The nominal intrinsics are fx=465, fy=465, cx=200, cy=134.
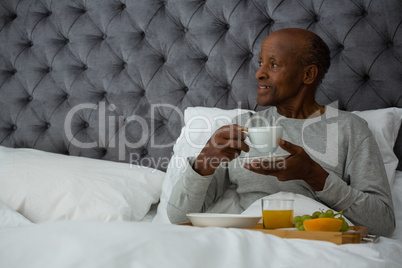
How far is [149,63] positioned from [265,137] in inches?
39.0

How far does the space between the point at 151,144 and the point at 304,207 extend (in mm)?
869

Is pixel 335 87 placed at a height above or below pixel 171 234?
above

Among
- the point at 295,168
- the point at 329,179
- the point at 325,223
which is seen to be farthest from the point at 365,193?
the point at 325,223

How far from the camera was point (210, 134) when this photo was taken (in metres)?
1.71

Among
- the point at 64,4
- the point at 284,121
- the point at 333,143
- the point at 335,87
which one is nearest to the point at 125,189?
the point at 284,121

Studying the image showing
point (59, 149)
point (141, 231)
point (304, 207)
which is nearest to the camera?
point (141, 231)

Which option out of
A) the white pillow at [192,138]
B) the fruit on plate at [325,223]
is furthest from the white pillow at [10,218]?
the fruit on plate at [325,223]

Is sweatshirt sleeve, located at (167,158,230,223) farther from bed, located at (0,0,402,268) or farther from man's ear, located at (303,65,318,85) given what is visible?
man's ear, located at (303,65,318,85)

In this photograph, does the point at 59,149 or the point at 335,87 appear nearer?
the point at 335,87

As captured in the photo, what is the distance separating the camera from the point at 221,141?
130 cm

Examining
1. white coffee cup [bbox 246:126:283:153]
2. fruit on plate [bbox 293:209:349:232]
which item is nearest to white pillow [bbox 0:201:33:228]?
white coffee cup [bbox 246:126:283:153]

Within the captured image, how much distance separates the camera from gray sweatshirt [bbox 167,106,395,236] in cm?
131

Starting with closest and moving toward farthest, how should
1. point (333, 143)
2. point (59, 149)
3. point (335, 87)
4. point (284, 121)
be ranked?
point (333, 143) < point (284, 121) < point (335, 87) < point (59, 149)

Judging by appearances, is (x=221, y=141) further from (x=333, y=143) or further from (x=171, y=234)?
(x=171, y=234)
